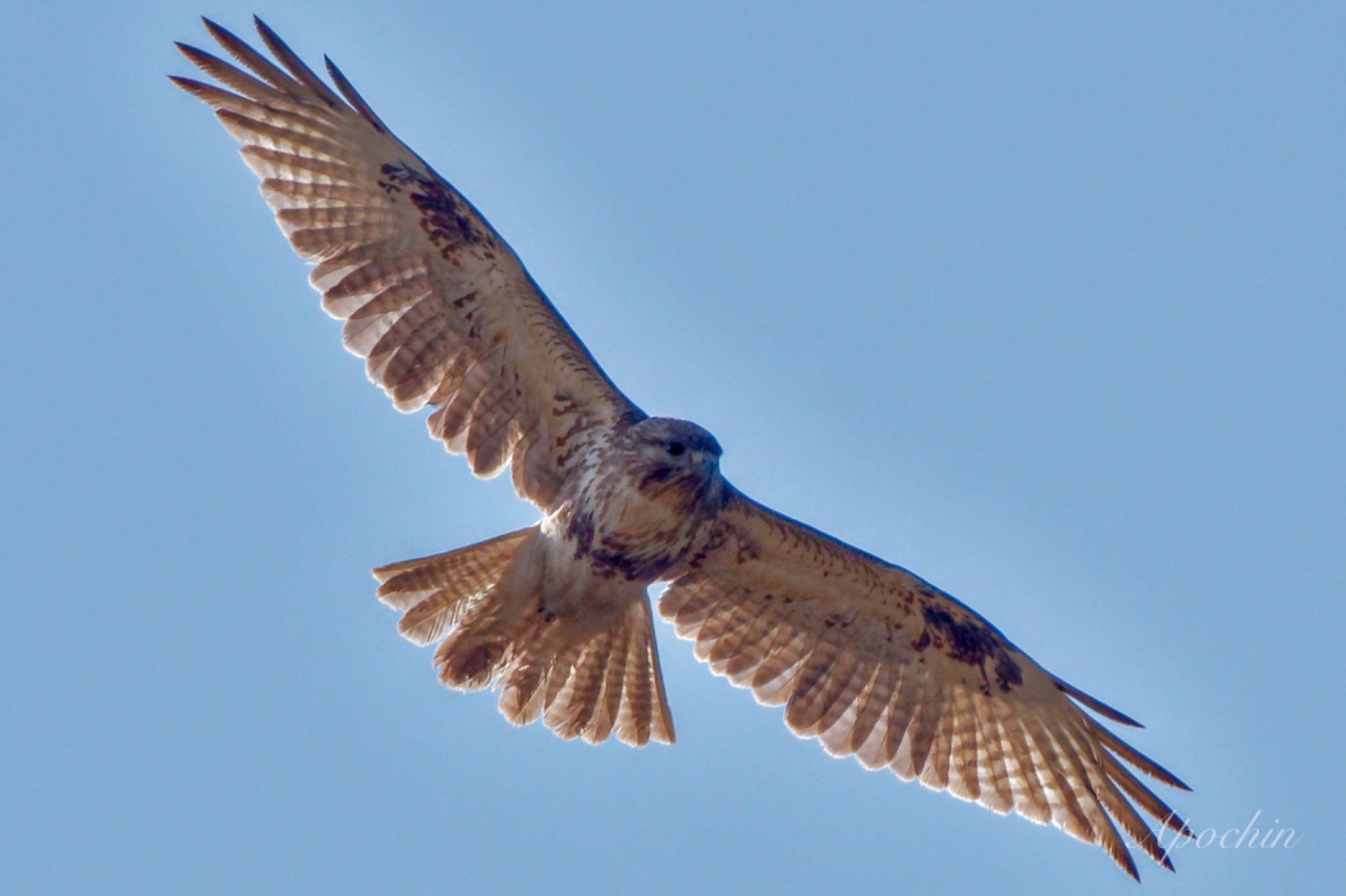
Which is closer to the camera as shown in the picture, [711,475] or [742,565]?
[711,475]

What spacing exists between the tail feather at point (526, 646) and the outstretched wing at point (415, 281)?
0.62 meters

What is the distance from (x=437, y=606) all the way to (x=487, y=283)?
1.83 meters

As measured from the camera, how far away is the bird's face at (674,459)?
10430 millimetres

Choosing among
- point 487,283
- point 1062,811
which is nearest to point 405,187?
point 487,283

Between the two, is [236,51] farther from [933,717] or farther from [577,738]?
[933,717]

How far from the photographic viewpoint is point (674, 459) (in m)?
10.4

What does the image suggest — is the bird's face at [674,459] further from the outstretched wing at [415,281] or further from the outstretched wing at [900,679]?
the outstretched wing at [900,679]

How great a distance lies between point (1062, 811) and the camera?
11.4 metres

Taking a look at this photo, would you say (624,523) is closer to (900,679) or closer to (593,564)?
(593,564)

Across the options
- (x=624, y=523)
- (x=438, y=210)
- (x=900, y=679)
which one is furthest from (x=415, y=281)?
(x=900, y=679)

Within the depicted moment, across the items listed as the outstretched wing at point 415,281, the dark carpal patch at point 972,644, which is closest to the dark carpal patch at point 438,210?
the outstretched wing at point 415,281

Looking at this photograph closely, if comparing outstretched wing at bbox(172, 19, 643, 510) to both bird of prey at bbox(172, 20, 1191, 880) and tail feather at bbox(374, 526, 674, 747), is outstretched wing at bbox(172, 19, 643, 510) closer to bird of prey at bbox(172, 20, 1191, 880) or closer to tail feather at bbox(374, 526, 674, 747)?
bird of prey at bbox(172, 20, 1191, 880)

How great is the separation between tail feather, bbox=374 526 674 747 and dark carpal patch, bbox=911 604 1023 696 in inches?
66.3

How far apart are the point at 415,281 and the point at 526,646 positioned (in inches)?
84.9
